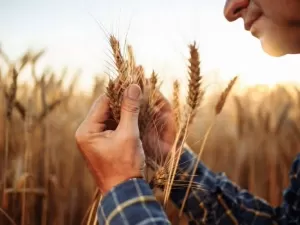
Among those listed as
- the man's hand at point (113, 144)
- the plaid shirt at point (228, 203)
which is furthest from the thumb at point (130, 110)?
the plaid shirt at point (228, 203)

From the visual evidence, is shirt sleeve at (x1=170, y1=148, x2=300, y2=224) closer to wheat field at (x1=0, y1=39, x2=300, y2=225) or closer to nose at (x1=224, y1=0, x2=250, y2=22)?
wheat field at (x1=0, y1=39, x2=300, y2=225)

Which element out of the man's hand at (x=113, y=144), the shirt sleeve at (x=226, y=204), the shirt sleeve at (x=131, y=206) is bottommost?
the shirt sleeve at (x=226, y=204)

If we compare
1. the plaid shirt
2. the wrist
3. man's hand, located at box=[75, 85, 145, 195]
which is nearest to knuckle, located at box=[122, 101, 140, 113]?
man's hand, located at box=[75, 85, 145, 195]

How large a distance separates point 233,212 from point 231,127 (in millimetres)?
1928

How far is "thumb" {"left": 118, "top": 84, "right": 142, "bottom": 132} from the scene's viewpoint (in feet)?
2.47

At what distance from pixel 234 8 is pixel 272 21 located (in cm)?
7

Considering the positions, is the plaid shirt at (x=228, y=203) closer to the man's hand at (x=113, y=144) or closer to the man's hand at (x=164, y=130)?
the man's hand at (x=164, y=130)

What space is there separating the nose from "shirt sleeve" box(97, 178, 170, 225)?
1.05 ft

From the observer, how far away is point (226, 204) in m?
1.31

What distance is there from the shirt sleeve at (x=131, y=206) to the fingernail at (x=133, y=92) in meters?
0.12

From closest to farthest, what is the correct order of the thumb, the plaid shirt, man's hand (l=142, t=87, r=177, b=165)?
1. the thumb
2. man's hand (l=142, t=87, r=177, b=165)
3. the plaid shirt

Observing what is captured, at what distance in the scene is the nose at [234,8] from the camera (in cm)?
90

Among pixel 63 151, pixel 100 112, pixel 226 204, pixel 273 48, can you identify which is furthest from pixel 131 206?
pixel 63 151

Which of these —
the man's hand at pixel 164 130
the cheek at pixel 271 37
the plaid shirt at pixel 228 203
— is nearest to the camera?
the cheek at pixel 271 37
